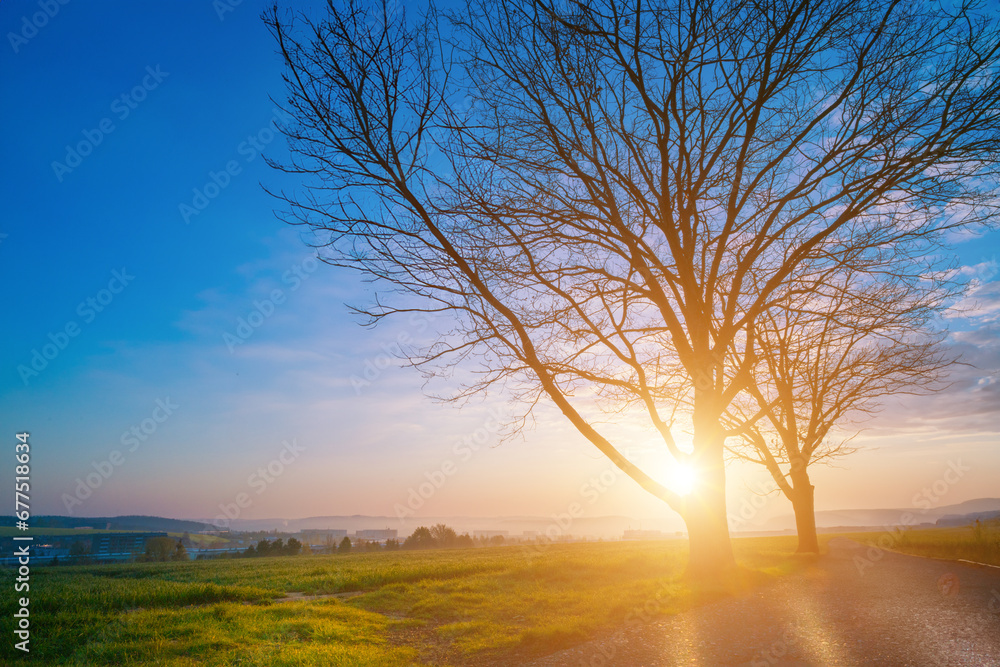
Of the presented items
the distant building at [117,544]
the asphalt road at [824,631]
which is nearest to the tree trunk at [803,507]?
the asphalt road at [824,631]

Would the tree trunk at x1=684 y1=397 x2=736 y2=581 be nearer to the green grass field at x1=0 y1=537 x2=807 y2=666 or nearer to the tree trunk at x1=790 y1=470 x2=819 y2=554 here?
the green grass field at x1=0 y1=537 x2=807 y2=666

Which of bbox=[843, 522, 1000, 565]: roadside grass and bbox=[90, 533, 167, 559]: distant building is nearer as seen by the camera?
bbox=[843, 522, 1000, 565]: roadside grass

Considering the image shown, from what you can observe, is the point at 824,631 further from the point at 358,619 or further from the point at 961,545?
the point at 961,545

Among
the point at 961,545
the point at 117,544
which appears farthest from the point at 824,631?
the point at 117,544

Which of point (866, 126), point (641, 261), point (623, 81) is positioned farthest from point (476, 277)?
point (866, 126)

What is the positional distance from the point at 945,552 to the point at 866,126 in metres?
13.8

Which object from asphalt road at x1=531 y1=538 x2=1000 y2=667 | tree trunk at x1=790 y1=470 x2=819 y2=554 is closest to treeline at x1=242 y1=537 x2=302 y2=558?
tree trunk at x1=790 y1=470 x2=819 y2=554

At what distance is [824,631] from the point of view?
6.20m

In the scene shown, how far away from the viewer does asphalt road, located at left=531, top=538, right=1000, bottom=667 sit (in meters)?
5.37

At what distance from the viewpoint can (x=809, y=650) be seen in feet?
18.1

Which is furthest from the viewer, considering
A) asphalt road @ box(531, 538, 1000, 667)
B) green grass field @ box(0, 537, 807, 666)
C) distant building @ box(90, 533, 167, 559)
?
distant building @ box(90, 533, 167, 559)

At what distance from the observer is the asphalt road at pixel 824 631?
537 cm

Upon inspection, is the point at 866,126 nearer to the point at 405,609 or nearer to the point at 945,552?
the point at 405,609

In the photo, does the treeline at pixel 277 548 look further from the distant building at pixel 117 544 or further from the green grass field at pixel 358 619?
the green grass field at pixel 358 619
